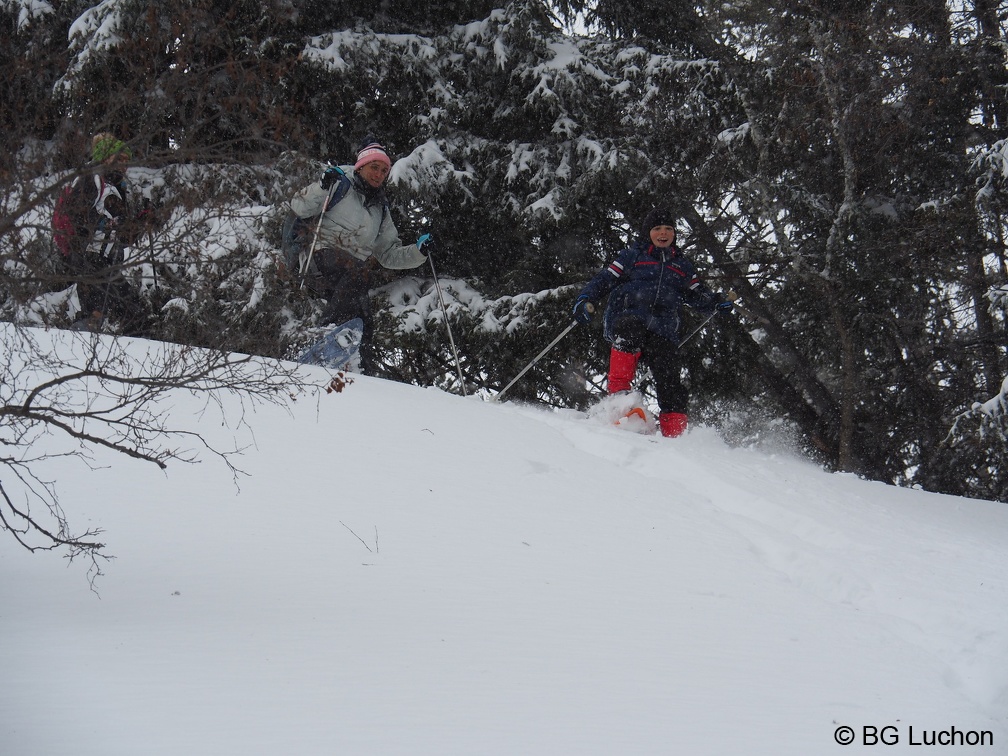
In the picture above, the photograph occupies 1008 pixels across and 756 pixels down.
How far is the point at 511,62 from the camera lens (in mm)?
9695

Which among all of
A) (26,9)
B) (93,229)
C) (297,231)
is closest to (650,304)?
(297,231)

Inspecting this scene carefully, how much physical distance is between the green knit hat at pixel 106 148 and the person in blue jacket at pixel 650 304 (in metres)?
4.48

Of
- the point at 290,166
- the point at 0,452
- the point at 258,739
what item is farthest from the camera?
the point at 0,452

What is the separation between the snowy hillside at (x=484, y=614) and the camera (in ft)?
7.86

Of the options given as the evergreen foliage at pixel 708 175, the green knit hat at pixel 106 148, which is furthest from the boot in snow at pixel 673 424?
the green knit hat at pixel 106 148

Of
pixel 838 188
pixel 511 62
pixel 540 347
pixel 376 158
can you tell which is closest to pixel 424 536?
pixel 376 158

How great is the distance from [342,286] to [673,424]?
271cm

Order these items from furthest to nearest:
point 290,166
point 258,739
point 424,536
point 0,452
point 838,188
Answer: point 838,188
point 0,452
point 424,536
point 290,166
point 258,739

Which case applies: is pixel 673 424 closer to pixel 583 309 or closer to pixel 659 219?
pixel 583 309

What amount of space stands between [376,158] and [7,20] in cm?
475

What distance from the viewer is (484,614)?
10.3 feet

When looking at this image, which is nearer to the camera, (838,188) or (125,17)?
(125,17)

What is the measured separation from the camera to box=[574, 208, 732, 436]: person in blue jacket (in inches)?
271

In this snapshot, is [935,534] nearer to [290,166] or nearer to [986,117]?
[290,166]
